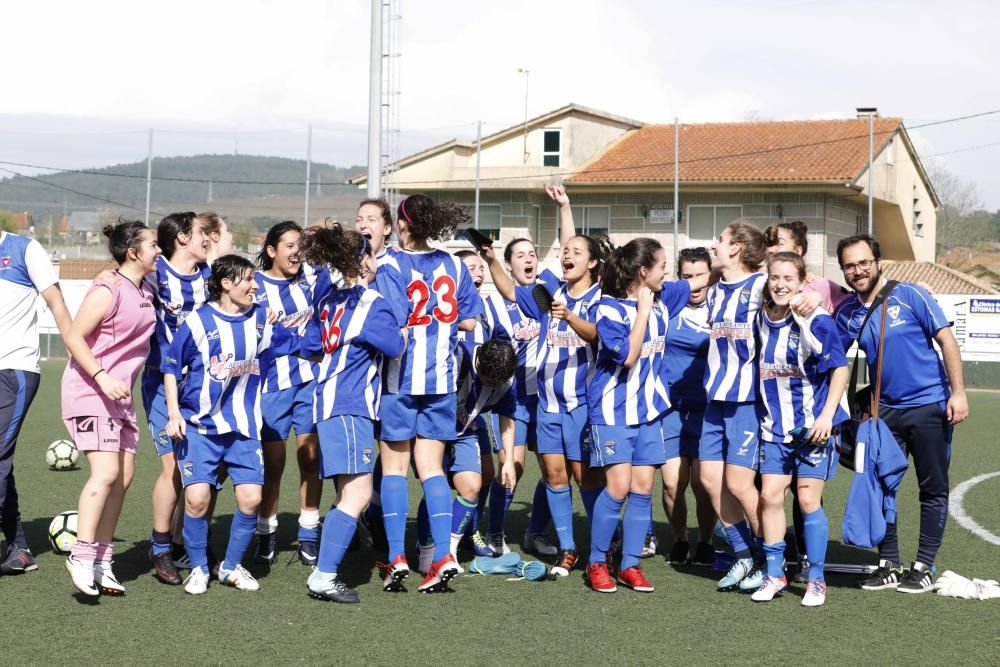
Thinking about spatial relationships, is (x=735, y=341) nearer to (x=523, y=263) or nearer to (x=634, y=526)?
(x=634, y=526)

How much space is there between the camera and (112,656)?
4477 mm

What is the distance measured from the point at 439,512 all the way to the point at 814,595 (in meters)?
1.96

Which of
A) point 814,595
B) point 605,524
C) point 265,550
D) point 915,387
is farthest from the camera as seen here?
point 265,550

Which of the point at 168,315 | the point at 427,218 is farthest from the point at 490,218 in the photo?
the point at 427,218

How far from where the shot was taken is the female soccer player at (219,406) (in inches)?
218

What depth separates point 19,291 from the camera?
5832mm

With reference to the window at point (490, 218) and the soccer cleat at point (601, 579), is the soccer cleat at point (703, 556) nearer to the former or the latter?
the soccer cleat at point (601, 579)

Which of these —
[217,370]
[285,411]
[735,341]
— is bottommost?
[285,411]

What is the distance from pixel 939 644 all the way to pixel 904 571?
4.59 feet

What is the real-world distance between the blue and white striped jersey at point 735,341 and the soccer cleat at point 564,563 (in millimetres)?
1252

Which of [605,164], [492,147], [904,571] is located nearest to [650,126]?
[605,164]

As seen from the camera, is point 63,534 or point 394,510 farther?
point 63,534


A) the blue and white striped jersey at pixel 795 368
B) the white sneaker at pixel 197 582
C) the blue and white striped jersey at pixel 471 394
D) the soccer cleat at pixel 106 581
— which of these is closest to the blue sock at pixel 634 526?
the blue and white striped jersey at pixel 795 368

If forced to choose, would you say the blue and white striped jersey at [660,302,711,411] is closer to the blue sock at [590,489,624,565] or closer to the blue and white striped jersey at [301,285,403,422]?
the blue sock at [590,489,624,565]
